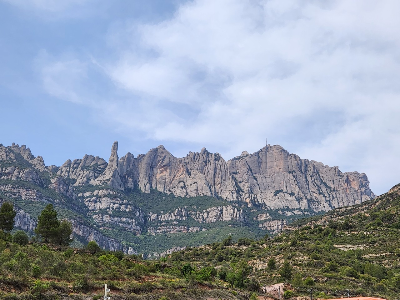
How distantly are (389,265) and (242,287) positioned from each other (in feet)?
94.5

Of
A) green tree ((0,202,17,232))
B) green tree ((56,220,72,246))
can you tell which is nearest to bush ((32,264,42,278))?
green tree ((56,220,72,246))

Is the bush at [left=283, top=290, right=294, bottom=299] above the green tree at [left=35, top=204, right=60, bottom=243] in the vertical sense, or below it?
below

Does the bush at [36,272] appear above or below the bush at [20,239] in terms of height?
below

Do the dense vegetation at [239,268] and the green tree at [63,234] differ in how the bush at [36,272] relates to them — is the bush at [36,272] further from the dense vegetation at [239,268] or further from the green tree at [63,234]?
the green tree at [63,234]

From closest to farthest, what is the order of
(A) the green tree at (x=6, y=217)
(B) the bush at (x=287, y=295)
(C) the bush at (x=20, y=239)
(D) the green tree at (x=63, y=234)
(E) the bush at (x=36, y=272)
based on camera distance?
(E) the bush at (x=36, y=272)
(B) the bush at (x=287, y=295)
(C) the bush at (x=20, y=239)
(A) the green tree at (x=6, y=217)
(D) the green tree at (x=63, y=234)

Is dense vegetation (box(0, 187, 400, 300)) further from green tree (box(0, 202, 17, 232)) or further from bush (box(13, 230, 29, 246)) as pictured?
green tree (box(0, 202, 17, 232))

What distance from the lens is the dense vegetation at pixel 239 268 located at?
30281 millimetres

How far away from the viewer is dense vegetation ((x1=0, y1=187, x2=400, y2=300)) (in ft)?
99.3

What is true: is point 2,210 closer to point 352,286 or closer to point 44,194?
point 352,286

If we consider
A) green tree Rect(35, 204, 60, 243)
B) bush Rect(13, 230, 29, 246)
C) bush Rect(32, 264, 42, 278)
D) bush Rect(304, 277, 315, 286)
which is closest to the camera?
bush Rect(32, 264, 42, 278)

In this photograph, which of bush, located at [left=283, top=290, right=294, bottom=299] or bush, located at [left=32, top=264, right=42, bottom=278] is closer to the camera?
bush, located at [left=32, top=264, right=42, bottom=278]

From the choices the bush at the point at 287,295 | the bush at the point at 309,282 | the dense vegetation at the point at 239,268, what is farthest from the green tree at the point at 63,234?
the bush at the point at 309,282

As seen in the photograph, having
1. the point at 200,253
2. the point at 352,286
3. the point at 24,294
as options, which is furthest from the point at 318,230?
the point at 24,294

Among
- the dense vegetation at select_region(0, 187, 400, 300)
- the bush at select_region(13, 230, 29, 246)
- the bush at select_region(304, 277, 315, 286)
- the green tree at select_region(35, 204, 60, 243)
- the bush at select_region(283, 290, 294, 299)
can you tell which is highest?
the green tree at select_region(35, 204, 60, 243)
